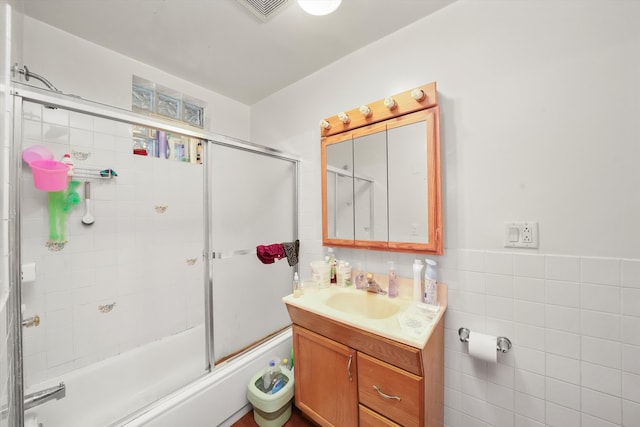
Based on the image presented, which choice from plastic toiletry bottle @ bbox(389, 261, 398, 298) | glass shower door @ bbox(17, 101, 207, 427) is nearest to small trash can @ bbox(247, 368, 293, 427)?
glass shower door @ bbox(17, 101, 207, 427)

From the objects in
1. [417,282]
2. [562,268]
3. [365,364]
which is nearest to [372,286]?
[417,282]

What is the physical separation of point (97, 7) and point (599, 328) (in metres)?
2.88

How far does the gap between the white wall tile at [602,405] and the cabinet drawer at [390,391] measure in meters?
0.71

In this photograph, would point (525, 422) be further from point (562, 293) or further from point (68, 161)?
point (68, 161)

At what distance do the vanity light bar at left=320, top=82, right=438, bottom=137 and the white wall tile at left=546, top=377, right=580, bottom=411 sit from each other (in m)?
1.43

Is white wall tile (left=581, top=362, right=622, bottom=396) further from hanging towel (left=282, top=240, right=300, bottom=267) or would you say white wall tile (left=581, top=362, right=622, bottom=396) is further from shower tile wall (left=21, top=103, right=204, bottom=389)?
shower tile wall (left=21, top=103, right=204, bottom=389)

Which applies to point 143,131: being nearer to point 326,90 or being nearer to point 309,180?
point 309,180

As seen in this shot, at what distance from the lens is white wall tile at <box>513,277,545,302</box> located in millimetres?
1057

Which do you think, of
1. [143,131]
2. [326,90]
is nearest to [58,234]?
[143,131]

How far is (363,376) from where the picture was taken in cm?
111

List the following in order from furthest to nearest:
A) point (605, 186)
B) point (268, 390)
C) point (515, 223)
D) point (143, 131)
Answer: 1. point (143, 131)
2. point (268, 390)
3. point (515, 223)
4. point (605, 186)

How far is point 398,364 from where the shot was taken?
39.7 inches

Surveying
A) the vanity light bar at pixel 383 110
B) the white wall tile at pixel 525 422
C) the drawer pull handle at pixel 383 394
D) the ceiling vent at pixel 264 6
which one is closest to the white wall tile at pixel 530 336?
the white wall tile at pixel 525 422

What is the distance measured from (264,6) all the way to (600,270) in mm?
2023
